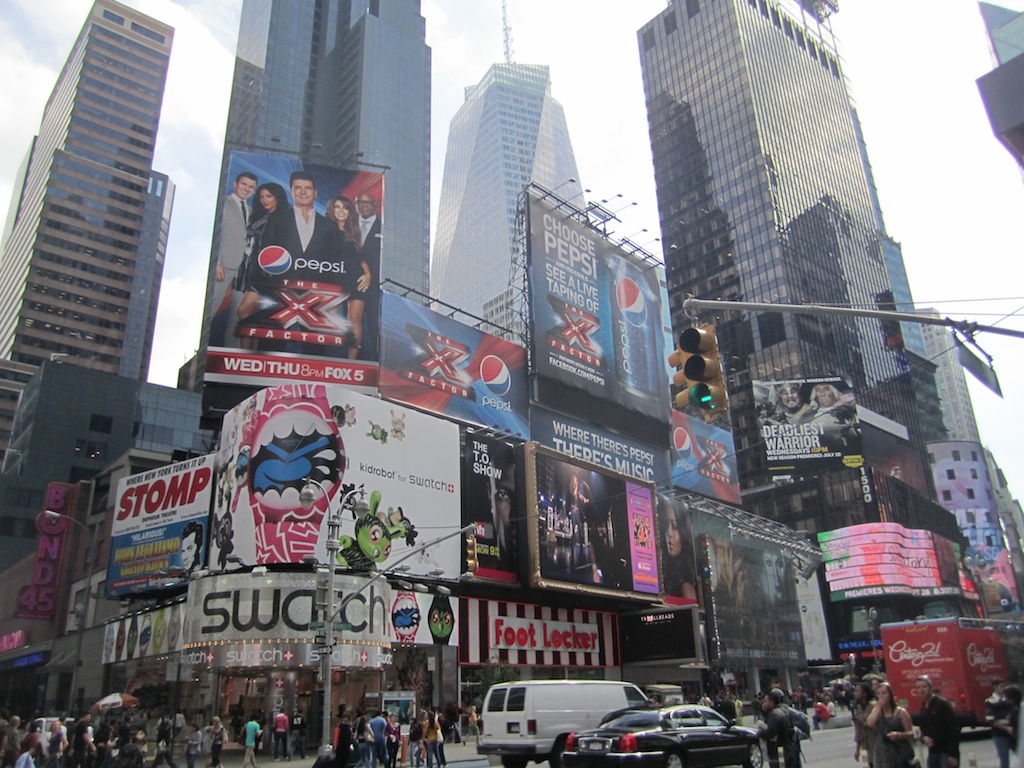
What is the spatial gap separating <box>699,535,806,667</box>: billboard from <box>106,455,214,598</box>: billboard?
33.3 metres

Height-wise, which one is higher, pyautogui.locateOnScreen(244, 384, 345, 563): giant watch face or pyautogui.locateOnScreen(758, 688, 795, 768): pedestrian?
pyautogui.locateOnScreen(244, 384, 345, 563): giant watch face

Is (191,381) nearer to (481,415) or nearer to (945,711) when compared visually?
(481,415)

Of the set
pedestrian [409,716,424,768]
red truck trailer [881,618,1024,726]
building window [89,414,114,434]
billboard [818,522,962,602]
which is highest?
building window [89,414,114,434]

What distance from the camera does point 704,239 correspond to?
149500mm

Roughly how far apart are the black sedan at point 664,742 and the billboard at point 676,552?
33.9 m

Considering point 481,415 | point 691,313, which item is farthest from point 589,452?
point 691,313

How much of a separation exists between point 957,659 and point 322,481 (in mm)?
24192

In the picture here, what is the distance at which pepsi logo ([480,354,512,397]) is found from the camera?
1992 inches

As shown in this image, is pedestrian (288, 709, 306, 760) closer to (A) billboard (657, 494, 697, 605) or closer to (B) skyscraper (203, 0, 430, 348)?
(A) billboard (657, 494, 697, 605)

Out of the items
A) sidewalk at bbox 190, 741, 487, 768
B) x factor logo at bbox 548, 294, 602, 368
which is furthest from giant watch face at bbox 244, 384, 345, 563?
x factor logo at bbox 548, 294, 602, 368

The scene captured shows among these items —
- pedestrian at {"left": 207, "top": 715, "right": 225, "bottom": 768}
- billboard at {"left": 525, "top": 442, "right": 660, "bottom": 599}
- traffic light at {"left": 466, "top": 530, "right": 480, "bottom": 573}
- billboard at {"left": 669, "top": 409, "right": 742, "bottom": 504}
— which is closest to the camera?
pedestrian at {"left": 207, "top": 715, "right": 225, "bottom": 768}

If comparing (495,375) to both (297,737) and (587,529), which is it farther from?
(297,737)

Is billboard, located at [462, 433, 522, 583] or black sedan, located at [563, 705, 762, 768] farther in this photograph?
billboard, located at [462, 433, 522, 583]

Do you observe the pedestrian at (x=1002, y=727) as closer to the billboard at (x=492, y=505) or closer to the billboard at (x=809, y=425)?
the billboard at (x=492, y=505)
